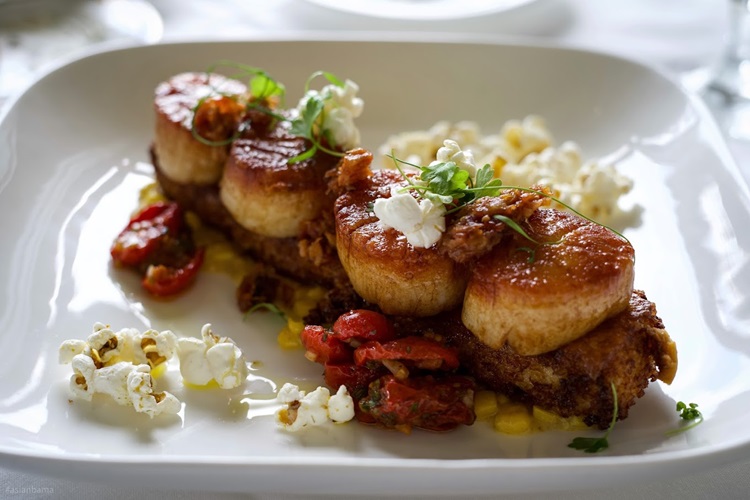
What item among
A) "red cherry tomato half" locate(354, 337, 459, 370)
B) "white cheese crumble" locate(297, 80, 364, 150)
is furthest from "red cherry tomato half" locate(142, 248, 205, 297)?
"red cherry tomato half" locate(354, 337, 459, 370)

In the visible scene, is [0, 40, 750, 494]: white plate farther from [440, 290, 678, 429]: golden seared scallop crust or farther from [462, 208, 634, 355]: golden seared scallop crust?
[462, 208, 634, 355]: golden seared scallop crust

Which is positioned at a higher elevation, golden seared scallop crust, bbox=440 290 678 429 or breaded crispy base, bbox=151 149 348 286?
golden seared scallop crust, bbox=440 290 678 429

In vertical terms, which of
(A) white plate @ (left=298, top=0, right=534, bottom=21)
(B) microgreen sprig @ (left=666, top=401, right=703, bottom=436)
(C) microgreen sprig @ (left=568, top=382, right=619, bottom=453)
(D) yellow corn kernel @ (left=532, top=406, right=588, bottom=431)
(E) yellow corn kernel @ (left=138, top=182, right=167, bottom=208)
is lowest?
(E) yellow corn kernel @ (left=138, top=182, right=167, bottom=208)

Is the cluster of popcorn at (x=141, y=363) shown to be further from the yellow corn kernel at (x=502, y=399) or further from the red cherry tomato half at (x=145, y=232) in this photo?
the yellow corn kernel at (x=502, y=399)

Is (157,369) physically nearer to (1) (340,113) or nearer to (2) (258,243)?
(2) (258,243)

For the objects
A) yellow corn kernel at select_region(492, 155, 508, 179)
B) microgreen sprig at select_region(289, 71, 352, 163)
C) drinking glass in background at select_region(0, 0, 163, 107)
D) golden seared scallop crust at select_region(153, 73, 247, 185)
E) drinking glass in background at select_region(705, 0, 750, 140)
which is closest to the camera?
microgreen sprig at select_region(289, 71, 352, 163)

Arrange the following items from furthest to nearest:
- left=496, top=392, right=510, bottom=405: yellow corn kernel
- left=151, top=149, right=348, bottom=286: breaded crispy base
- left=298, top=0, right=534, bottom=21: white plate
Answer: left=298, top=0, right=534, bottom=21: white plate < left=151, top=149, right=348, bottom=286: breaded crispy base < left=496, top=392, right=510, bottom=405: yellow corn kernel

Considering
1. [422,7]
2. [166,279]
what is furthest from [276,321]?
[422,7]
